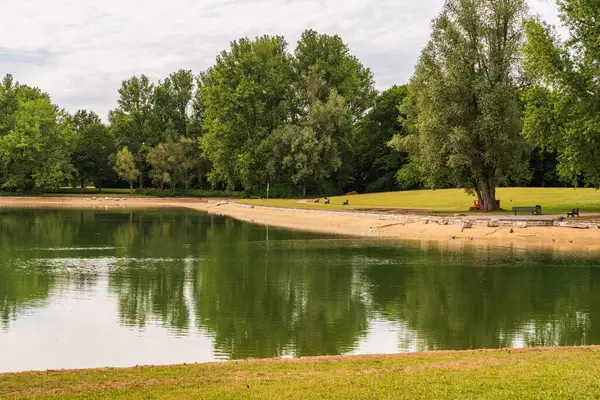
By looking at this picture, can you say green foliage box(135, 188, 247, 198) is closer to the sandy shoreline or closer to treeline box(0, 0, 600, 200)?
treeline box(0, 0, 600, 200)

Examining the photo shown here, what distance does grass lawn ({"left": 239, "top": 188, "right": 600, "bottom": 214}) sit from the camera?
57.1m

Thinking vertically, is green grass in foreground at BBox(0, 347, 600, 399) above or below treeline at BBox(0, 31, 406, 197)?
below

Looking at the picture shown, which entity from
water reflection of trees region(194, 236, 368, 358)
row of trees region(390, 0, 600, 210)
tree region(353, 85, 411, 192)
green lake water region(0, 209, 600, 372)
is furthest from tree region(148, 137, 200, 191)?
water reflection of trees region(194, 236, 368, 358)

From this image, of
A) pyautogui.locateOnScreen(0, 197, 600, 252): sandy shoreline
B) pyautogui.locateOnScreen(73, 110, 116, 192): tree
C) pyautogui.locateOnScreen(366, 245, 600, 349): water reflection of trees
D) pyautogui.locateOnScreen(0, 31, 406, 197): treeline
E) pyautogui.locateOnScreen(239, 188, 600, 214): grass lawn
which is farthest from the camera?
pyautogui.locateOnScreen(73, 110, 116, 192): tree

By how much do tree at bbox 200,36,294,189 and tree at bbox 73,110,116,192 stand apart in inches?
1167

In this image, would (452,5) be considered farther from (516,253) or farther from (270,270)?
(270,270)

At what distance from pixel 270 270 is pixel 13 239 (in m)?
21.8

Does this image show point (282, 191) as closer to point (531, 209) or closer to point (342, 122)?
point (342, 122)

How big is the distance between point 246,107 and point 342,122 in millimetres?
13848

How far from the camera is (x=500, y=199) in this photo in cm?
6594

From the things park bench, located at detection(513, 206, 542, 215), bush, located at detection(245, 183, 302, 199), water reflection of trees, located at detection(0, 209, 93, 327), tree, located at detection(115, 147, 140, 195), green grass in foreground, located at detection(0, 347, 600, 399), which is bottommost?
water reflection of trees, located at detection(0, 209, 93, 327)

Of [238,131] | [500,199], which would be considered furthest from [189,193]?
[500,199]

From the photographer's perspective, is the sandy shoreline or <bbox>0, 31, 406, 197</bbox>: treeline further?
<bbox>0, 31, 406, 197</bbox>: treeline

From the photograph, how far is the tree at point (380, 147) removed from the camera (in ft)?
326
